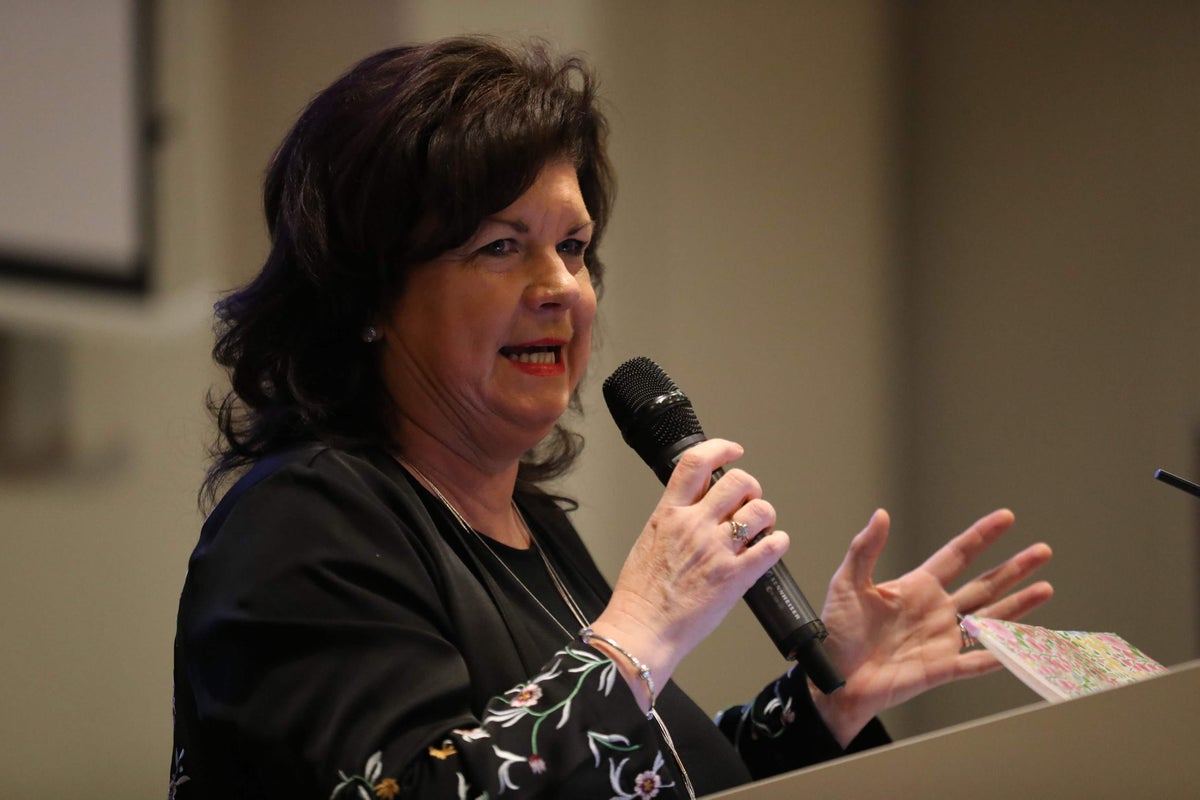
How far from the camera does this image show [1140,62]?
3.53m

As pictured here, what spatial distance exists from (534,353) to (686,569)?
0.39 metres

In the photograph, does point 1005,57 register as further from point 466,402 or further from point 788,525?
point 466,402

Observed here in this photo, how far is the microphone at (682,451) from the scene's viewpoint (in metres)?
1.21

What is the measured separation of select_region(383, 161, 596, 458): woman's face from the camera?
1319 millimetres

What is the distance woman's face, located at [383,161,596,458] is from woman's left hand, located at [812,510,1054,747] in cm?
49

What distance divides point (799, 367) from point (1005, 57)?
1.23 m

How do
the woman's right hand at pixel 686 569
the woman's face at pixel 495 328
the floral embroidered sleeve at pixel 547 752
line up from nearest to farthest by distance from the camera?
1. the floral embroidered sleeve at pixel 547 752
2. the woman's right hand at pixel 686 569
3. the woman's face at pixel 495 328

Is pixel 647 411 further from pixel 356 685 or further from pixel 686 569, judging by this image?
pixel 356 685

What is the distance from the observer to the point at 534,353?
138 centimetres

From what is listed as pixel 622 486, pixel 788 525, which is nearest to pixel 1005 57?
pixel 788 525

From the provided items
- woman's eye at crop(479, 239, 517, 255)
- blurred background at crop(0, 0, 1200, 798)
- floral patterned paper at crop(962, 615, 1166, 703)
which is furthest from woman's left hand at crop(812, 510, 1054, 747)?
blurred background at crop(0, 0, 1200, 798)

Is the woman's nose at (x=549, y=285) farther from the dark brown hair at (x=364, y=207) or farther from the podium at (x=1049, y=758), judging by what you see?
the podium at (x=1049, y=758)

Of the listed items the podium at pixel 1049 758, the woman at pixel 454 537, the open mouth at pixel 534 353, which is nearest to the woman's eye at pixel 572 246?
the woman at pixel 454 537

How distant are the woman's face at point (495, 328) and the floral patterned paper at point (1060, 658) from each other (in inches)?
20.9
